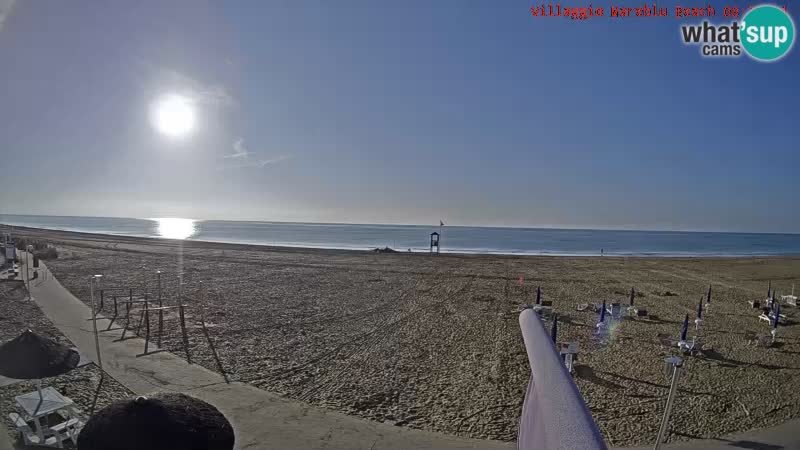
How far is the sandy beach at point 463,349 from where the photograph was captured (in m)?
7.54

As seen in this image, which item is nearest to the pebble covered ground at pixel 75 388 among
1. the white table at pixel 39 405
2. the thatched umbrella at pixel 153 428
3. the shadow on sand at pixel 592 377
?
the white table at pixel 39 405

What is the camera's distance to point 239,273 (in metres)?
26.2

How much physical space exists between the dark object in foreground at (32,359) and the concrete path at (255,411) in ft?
7.10

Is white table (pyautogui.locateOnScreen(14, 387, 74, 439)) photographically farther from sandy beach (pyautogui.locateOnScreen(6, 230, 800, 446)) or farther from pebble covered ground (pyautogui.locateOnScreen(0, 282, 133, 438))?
sandy beach (pyautogui.locateOnScreen(6, 230, 800, 446))

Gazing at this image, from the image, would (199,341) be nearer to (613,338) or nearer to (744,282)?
(613,338)

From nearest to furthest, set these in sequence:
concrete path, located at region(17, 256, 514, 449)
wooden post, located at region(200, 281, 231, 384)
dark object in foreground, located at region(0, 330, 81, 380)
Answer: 1. dark object in foreground, located at region(0, 330, 81, 380)
2. concrete path, located at region(17, 256, 514, 449)
3. wooden post, located at region(200, 281, 231, 384)

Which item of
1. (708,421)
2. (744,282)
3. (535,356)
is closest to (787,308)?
(744,282)

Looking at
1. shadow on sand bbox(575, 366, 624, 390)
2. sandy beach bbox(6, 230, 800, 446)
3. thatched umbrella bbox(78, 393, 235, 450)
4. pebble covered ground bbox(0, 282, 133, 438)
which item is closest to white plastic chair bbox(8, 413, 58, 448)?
pebble covered ground bbox(0, 282, 133, 438)

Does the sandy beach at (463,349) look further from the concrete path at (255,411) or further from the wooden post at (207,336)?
the concrete path at (255,411)

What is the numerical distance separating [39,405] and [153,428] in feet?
16.2

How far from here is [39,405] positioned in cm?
604

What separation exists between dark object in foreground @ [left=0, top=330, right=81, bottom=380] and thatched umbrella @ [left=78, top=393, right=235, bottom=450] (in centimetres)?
386

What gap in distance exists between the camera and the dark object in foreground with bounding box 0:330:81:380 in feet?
18.5

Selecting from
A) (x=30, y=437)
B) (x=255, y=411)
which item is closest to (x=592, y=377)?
(x=255, y=411)
